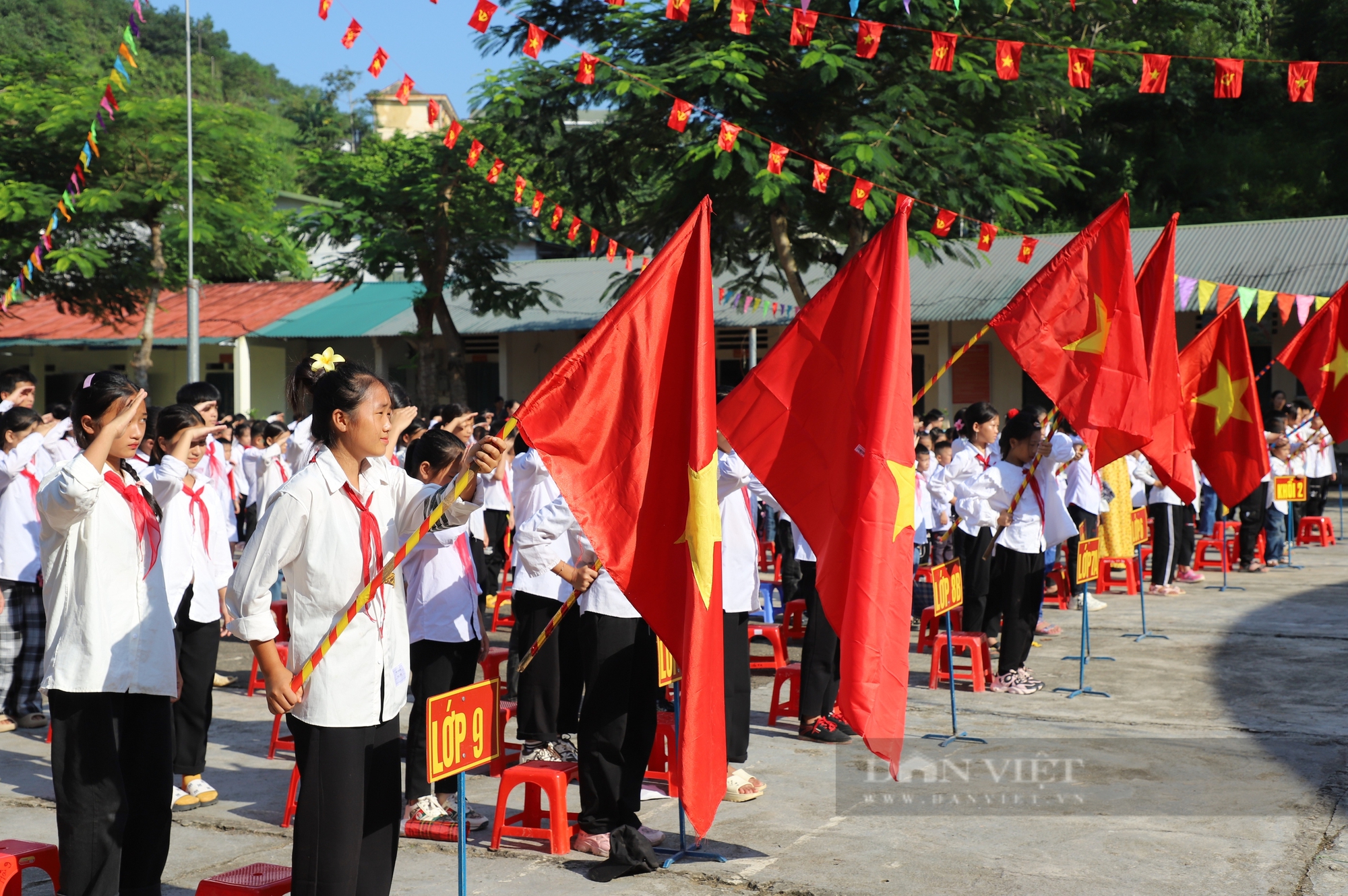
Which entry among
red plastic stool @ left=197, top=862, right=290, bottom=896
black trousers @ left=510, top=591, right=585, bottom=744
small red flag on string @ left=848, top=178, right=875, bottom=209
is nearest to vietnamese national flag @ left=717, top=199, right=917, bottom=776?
black trousers @ left=510, top=591, right=585, bottom=744

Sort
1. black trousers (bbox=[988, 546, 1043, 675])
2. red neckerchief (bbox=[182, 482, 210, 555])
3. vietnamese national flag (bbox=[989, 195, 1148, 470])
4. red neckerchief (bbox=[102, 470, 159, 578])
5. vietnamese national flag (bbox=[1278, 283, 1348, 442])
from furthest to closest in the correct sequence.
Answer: vietnamese national flag (bbox=[1278, 283, 1348, 442])
black trousers (bbox=[988, 546, 1043, 675])
vietnamese national flag (bbox=[989, 195, 1148, 470])
red neckerchief (bbox=[182, 482, 210, 555])
red neckerchief (bbox=[102, 470, 159, 578])

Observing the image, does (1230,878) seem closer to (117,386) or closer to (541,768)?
(541,768)

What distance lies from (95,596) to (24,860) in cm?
102

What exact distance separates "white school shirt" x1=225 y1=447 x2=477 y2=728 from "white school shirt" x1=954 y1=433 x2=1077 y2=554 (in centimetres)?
530

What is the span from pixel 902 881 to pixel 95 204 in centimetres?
2107

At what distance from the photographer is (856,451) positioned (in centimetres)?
448

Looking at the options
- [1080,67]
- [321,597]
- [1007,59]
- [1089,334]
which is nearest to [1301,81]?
[1080,67]

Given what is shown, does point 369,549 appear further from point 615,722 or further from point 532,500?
point 532,500

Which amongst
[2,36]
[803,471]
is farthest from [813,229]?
[2,36]

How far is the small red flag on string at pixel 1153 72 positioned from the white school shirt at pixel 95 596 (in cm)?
794

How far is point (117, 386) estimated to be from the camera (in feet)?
13.6

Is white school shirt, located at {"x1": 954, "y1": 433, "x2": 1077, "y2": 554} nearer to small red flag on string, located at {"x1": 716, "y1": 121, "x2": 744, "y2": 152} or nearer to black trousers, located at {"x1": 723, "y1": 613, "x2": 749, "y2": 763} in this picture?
black trousers, located at {"x1": 723, "y1": 613, "x2": 749, "y2": 763}

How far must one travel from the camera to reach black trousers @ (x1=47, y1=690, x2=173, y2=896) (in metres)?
3.96

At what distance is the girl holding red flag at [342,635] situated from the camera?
11.4 feet
